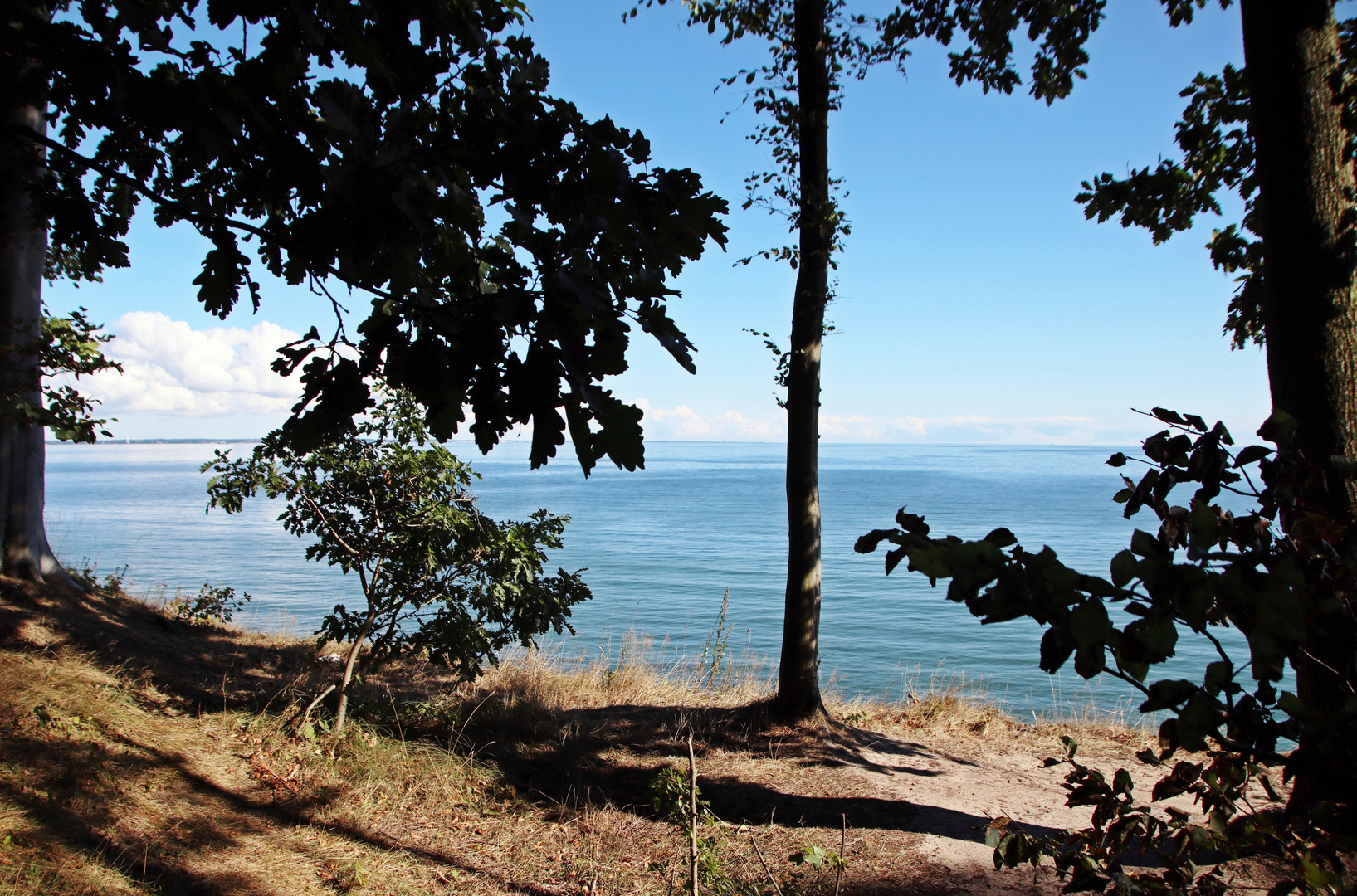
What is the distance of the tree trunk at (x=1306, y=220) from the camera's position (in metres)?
3.44

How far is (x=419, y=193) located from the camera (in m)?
1.47

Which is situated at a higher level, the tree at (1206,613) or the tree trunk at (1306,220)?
the tree trunk at (1306,220)

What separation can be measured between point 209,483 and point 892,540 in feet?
18.6

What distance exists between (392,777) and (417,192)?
15.7 ft

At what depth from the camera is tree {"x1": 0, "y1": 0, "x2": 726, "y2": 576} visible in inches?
57.4

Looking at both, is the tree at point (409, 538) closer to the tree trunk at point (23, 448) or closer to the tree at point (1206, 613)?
the tree trunk at point (23, 448)

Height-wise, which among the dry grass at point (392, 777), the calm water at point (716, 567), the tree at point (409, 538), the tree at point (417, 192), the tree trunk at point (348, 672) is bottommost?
the calm water at point (716, 567)

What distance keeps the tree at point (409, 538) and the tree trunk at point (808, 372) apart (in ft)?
6.51

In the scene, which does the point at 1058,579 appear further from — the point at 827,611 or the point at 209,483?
the point at 827,611

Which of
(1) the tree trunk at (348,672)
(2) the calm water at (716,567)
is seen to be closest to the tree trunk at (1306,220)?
(2) the calm water at (716,567)

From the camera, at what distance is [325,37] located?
171 cm

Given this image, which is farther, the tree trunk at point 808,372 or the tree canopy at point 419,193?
the tree trunk at point 808,372

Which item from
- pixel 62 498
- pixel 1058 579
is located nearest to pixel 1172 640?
pixel 1058 579

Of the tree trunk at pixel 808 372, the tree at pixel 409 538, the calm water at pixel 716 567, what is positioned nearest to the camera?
the tree at pixel 409 538
